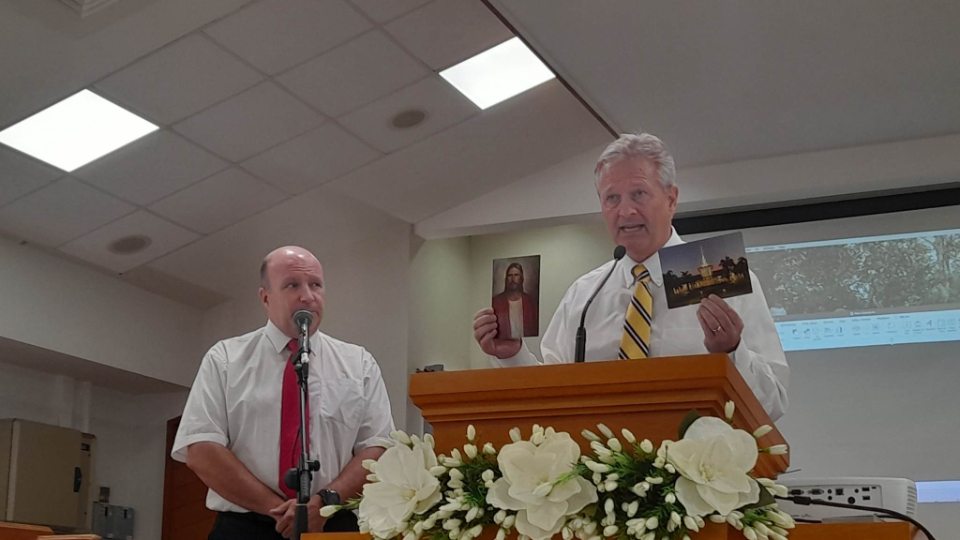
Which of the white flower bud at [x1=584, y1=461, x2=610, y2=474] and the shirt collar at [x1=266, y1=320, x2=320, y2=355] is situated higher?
the shirt collar at [x1=266, y1=320, x2=320, y2=355]

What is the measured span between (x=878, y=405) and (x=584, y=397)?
15.3 ft

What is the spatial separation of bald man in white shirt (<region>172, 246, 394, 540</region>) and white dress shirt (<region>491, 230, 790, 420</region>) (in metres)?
0.72

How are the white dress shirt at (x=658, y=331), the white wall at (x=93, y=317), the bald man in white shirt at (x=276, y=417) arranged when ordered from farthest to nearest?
1. the white wall at (x=93, y=317)
2. the bald man in white shirt at (x=276, y=417)
3. the white dress shirt at (x=658, y=331)

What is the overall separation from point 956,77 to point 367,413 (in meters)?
3.37

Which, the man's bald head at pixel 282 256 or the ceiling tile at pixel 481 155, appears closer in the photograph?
the man's bald head at pixel 282 256

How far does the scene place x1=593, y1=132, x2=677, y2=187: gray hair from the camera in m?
2.21

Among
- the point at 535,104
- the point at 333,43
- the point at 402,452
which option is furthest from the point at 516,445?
the point at 535,104

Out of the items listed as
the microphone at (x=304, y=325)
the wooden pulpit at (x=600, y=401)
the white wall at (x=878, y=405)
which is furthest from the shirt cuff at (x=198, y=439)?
the white wall at (x=878, y=405)

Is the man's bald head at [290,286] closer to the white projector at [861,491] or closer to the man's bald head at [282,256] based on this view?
the man's bald head at [282,256]

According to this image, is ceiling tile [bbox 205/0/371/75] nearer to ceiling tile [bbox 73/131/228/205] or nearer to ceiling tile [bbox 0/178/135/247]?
ceiling tile [bbox 73/131/228/205]

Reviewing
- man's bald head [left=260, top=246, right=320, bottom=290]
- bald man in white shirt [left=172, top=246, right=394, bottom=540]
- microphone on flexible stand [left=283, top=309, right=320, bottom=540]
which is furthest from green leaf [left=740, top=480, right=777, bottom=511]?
man's bald head [left=260, top=246, right=320, bottom=290]

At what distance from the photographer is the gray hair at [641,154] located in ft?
7.27

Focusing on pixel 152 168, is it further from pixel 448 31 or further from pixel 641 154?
pixel 641 154

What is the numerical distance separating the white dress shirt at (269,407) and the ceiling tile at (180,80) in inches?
79.4
